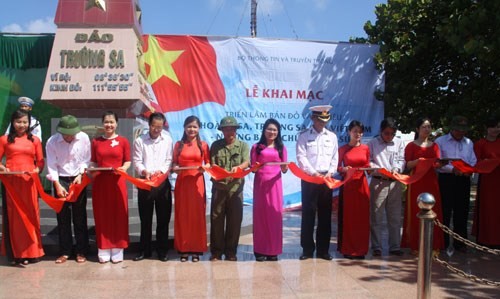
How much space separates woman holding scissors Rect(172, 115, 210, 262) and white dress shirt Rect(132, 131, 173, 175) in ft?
0.36

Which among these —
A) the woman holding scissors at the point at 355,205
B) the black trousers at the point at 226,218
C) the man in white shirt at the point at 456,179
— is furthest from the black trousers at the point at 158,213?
the man in white shirt at the point at 456,179

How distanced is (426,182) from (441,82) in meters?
4.26

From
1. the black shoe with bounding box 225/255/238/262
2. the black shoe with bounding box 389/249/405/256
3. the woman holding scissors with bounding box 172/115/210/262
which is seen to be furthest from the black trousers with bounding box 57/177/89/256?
the black shoe with bounding box 389/249/405/256

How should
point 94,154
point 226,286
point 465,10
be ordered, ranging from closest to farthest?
point 226,286 → point 94,154 → point 465,10

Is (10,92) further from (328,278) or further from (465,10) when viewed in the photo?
(465,10)

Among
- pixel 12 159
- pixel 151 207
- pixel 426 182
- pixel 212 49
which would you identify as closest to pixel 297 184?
pixel 212 49

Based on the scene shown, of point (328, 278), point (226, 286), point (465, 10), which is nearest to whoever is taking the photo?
point (226, 286)

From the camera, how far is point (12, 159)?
171 inches

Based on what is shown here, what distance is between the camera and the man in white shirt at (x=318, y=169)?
15.6ft

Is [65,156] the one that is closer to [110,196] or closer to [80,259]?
[110,196]

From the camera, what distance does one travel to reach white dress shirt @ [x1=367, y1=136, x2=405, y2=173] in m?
4.99

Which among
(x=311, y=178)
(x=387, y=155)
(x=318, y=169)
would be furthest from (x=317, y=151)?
(x=387, y=155)

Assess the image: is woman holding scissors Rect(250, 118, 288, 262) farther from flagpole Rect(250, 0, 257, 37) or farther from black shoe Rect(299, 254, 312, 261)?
flagpole Rect(250, 0, 257, 37)

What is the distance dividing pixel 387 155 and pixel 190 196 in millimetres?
2206
